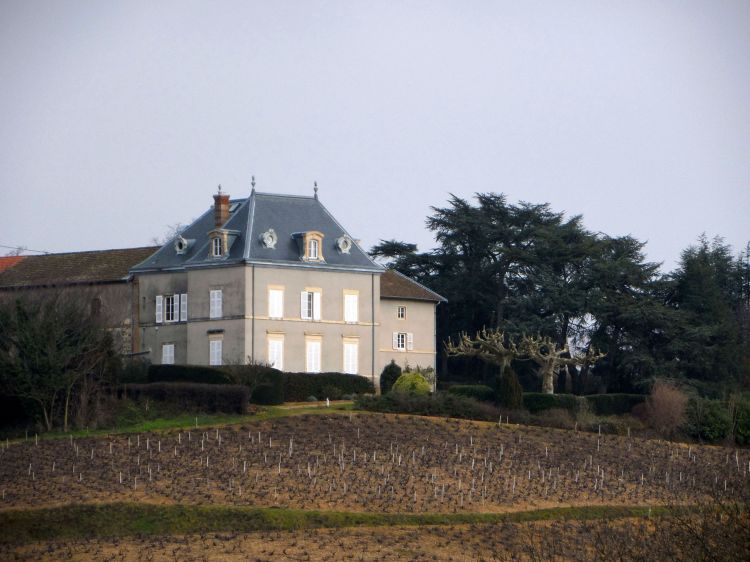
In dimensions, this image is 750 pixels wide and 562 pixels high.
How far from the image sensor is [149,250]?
68.1 metres

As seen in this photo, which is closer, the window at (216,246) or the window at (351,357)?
the window at (216,246)

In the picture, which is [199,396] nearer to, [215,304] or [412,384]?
[412,384]

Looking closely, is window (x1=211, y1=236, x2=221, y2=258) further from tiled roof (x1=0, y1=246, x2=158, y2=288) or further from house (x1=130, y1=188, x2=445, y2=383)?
tiled roof (x1=0, y1=246, x2=158, y2=288)

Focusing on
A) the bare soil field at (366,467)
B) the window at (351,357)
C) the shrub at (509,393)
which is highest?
the window at (351,357)

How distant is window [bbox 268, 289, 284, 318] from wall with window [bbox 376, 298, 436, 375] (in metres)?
6.50

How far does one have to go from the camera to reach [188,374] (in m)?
54.7

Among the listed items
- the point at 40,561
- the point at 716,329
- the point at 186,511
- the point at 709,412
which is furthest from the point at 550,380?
the point at 40,561

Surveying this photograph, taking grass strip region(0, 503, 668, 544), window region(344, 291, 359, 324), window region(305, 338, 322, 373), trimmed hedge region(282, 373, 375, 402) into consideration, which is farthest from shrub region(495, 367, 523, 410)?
grass strip region(0, 503, 668, 544)

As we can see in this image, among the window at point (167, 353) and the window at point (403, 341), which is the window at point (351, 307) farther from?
the window at point (167, 353)

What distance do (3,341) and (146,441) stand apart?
7.19 meters

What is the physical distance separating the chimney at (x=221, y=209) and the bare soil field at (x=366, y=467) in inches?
633

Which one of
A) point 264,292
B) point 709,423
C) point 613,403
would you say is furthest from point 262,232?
point 709,423

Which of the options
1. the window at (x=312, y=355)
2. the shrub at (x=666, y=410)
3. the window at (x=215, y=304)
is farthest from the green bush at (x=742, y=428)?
the window at (x=215, y=304)

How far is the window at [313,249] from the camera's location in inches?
2443
